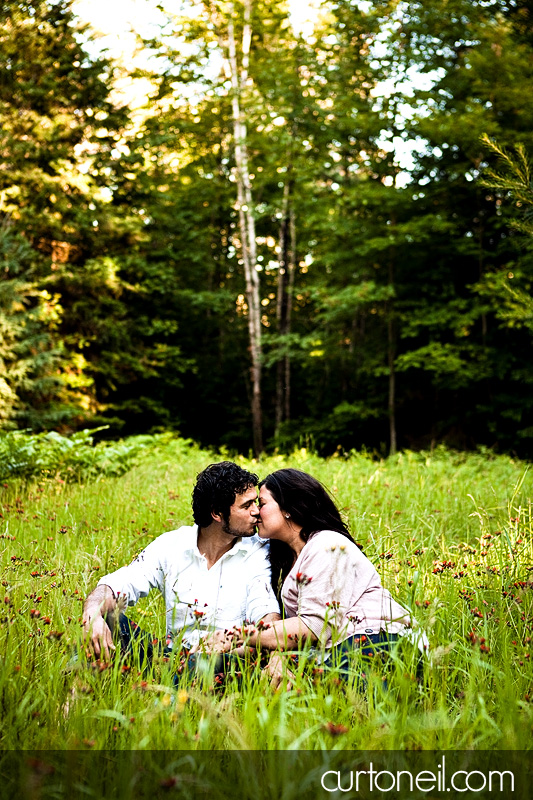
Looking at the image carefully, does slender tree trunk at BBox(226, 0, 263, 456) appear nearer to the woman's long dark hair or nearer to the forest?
the forest

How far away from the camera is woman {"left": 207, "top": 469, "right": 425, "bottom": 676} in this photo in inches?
93.3

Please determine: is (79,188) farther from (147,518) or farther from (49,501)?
(147,518)

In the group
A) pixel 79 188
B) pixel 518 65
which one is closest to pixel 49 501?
pixel 79 188

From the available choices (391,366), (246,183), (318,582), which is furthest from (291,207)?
(318,582)

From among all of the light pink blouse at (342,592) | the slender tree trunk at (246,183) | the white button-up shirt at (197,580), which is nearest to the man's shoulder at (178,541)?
the white button-up shirt at (197,580)

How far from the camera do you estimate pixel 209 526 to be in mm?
3062

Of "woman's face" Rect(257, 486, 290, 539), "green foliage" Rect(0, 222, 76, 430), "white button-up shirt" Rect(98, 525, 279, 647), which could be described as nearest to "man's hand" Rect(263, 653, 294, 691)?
"white button-up shirt" Rect(98, 525, 279, 647)

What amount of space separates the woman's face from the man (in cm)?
4

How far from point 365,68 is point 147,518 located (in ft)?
42.1

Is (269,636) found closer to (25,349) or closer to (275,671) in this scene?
(275,671)

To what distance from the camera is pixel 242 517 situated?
294 cm

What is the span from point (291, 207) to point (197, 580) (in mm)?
15278

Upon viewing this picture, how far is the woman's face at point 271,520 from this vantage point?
295 centimetres

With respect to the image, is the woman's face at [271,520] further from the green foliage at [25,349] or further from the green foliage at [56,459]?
the green foliage at [25,349]
